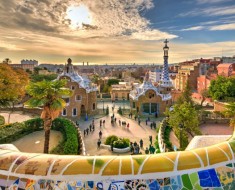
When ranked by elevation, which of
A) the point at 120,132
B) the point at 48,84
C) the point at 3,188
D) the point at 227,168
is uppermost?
the point at 48,84

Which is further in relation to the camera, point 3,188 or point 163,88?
point 163,88

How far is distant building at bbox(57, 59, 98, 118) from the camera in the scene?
144 feet

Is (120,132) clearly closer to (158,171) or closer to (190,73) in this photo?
(158,171)

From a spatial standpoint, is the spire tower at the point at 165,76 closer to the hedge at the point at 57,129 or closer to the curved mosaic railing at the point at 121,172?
the hedge at the point at 57,129

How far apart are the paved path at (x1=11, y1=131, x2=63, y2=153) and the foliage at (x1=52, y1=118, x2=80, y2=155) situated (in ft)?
2.91

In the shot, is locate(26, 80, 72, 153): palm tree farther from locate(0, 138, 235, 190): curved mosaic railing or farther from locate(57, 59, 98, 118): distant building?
locate(57, 59, 98, 118): distant building

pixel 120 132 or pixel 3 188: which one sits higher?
pixel 3 188

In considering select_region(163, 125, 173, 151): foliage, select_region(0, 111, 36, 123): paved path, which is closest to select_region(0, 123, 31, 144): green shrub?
select_region(0, 111, 36, 123): paved path

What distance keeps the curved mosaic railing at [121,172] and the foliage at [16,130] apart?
19.3m

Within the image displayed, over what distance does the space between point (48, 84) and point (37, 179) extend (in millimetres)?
13045

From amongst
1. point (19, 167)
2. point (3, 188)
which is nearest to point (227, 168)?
point (19, 167)

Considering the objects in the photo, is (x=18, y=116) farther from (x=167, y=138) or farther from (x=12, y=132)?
(x=167, y=138)

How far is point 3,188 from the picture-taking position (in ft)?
25.7

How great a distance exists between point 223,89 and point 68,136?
33188mm
